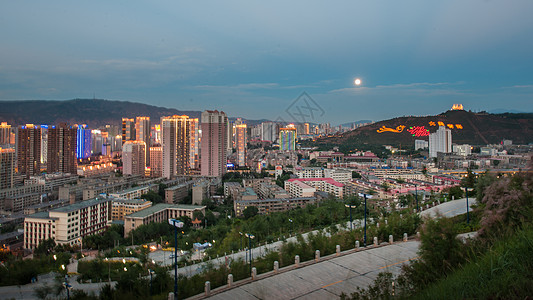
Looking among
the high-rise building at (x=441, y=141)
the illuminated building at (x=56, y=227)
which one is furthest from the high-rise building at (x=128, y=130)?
the high-rise building at (x=441, y=141)

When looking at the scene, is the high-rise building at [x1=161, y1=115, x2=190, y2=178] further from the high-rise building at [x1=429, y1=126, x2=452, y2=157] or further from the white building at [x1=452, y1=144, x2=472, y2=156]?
the white building at [x1=452, y1=144, x2=472, y2=156]

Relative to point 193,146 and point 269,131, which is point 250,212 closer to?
point 193,146

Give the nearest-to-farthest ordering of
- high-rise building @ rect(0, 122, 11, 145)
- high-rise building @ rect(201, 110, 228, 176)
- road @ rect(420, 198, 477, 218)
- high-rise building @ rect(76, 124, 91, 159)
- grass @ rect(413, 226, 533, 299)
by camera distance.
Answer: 1. grass @ rect(413, 226, 533, 299)
2. road @ rect(420, 198, 477, 218)
3. high-rise building @ rect(201, 110, 228, 176)
4. high-rise building @ rect(0, 122, 11, 145)
5. high-rise building @ rect(76, 124, 91, 159)

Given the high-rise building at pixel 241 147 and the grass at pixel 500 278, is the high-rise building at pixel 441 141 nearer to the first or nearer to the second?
the high-rise building at pixel 241 147

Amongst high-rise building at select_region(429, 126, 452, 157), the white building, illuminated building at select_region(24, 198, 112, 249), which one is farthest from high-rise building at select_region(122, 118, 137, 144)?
the white building

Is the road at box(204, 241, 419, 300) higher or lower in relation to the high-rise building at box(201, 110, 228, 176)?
lower

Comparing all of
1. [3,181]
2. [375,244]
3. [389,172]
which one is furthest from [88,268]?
[389,172]

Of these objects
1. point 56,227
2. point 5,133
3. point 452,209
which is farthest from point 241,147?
point 452,209
